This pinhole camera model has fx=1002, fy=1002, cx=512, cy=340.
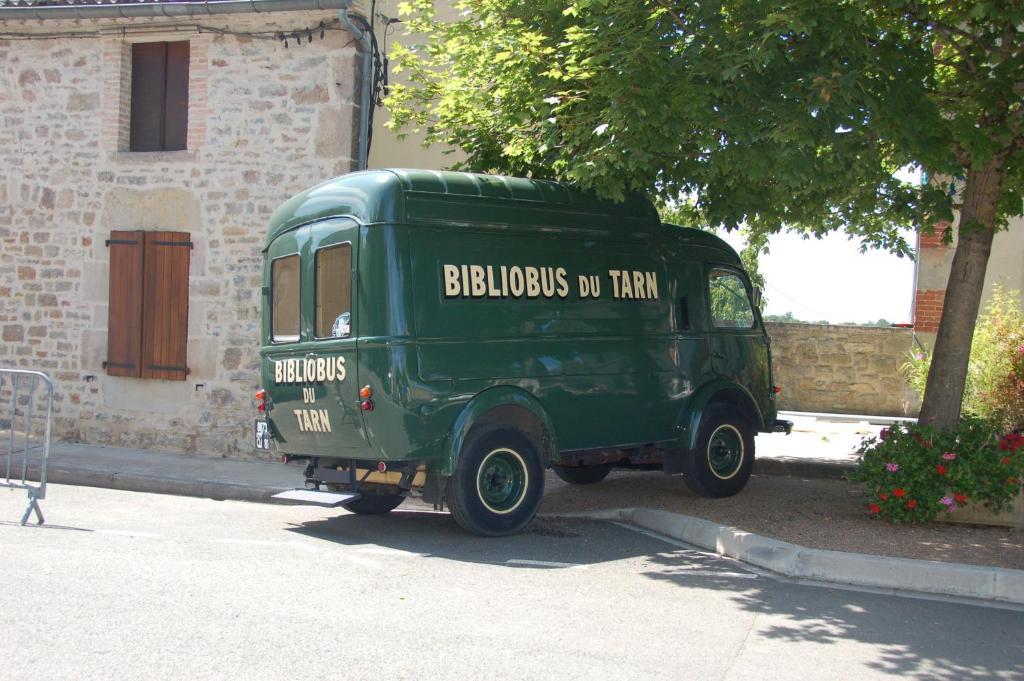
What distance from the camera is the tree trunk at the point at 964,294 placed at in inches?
319

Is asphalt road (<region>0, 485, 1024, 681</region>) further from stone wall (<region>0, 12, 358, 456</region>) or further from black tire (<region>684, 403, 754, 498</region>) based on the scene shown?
stone wall (<region>0, 12, 358, 456</region>)

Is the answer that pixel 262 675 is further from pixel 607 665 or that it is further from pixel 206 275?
pixel 206 275

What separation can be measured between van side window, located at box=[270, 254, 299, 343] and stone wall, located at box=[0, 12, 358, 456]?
3.33 meters

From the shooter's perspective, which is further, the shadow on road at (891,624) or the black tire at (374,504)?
the black tire at (374,504)

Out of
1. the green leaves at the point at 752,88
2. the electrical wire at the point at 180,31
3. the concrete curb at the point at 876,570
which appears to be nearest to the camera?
the concrete curb at the point at 876,570

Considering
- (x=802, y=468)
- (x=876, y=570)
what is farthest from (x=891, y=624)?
(x=802, y=468)

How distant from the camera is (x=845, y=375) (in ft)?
54.9

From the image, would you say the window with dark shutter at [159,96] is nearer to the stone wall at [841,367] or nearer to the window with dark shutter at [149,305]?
the window with dark shutter at [149,305]

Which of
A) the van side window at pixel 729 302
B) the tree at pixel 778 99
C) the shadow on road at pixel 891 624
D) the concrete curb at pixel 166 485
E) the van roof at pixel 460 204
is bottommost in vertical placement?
the shadow on road at pixel 891 624

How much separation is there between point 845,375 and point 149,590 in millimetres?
13499

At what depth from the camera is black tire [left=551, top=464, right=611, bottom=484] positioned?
10.3 meters

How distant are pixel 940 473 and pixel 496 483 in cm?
333

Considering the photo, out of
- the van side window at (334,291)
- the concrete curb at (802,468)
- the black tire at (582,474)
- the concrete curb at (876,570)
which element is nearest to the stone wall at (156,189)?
the black tire at (582,474)

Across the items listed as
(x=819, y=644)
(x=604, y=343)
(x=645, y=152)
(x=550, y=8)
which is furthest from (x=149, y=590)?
(x=550, y=8)
